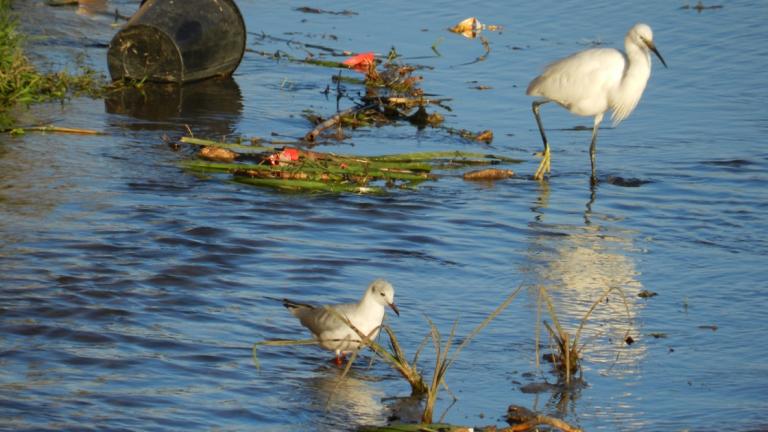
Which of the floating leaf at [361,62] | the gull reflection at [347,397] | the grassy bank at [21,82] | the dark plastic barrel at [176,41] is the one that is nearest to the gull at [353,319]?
the gull reflection at [347,397]

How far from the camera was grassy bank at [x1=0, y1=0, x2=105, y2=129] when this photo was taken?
10641 millimetres

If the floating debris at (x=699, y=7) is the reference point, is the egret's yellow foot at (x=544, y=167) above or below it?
→ below

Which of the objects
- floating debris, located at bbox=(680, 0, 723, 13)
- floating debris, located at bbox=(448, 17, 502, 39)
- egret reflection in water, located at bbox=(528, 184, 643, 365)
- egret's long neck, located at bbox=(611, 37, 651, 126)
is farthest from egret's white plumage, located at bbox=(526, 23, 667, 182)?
floating debris, located at bbox=(680, 0, 723, 13)

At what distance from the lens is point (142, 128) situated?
1085cm

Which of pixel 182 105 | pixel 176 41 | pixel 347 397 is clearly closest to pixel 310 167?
pixel 182 105

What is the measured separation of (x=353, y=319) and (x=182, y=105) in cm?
633

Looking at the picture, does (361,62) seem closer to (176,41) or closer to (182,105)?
(176,41)

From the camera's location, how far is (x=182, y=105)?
39.2 ft

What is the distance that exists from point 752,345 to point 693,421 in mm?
1321

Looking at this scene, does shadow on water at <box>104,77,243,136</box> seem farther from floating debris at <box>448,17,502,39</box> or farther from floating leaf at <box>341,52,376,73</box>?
floating debris at <box>448,17,502,39</box>

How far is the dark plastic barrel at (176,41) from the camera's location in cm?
1210

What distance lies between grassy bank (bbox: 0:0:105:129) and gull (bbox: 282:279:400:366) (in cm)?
505

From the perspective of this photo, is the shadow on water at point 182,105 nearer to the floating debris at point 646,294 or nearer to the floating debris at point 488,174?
the floating debris at point 488,174

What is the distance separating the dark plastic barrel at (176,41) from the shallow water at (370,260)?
37 centimetres
